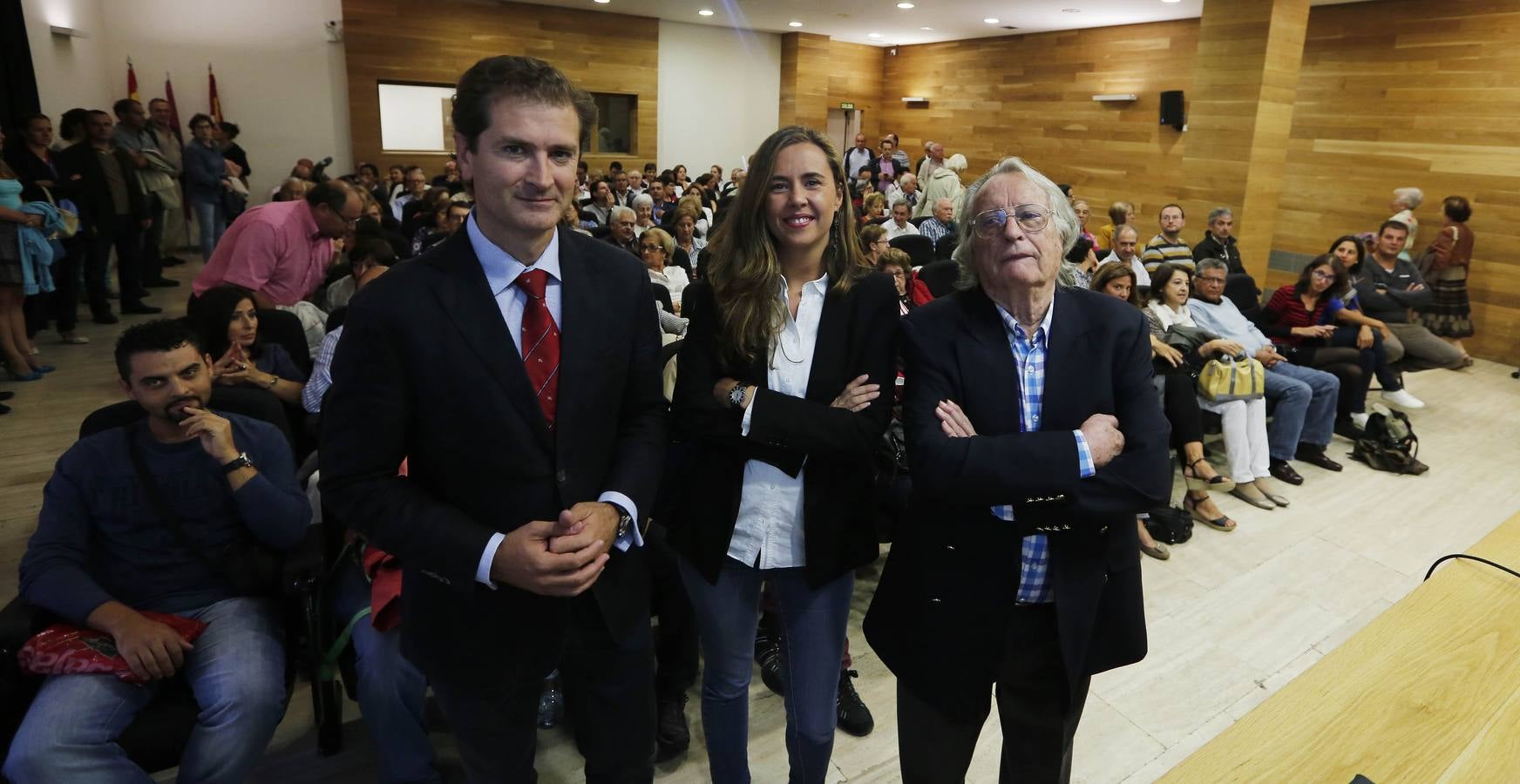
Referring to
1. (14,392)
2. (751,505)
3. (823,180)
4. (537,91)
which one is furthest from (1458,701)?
(14,392)

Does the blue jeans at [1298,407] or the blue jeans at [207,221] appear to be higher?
the blue jeans at [207,221]

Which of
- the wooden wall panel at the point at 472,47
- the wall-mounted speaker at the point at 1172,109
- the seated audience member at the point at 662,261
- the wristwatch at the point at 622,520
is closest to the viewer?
the wristwatch at the point at 622,520

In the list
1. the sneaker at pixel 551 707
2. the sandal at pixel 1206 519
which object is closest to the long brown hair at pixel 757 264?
the sneaker at pixel 551 707

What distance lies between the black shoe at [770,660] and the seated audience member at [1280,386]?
322cm

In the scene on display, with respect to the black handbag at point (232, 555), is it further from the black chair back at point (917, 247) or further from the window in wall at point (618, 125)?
the window in wall at point (618, 125)

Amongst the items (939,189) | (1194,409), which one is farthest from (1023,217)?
(939,189)

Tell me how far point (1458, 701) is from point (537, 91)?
162cm

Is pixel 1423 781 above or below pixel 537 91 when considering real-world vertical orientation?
below

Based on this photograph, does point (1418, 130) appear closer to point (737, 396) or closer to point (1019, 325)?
point (1019, 325)

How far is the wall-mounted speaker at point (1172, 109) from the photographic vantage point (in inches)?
428

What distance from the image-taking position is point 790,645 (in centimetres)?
172

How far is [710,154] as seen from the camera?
15.4m

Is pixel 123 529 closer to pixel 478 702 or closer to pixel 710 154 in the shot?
pixel 478 702

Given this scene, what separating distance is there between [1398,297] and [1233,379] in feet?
9.02
